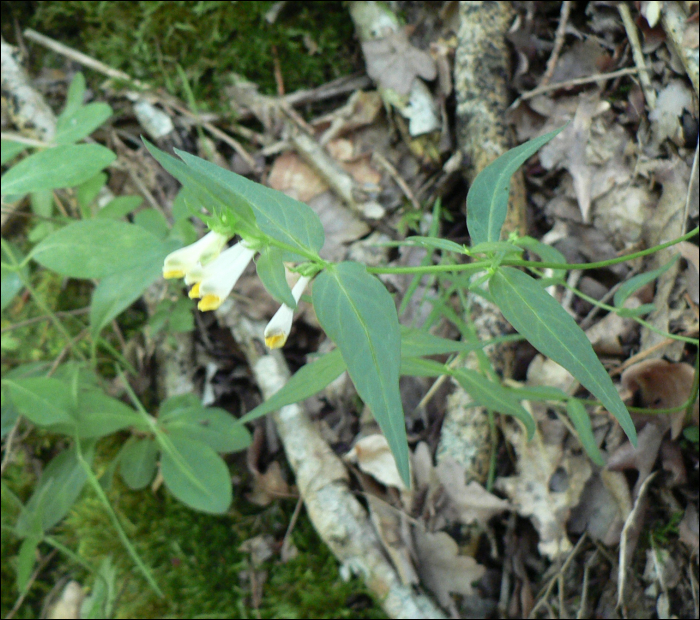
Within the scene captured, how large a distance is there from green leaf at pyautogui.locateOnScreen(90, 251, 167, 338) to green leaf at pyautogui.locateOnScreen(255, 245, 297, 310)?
1146mm

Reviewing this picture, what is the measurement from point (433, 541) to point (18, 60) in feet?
10.7

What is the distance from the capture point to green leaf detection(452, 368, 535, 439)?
1.62m

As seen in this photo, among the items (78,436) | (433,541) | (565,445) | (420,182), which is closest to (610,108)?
(420,182)

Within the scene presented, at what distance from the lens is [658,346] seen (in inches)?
81.7

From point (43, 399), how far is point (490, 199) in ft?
5.72

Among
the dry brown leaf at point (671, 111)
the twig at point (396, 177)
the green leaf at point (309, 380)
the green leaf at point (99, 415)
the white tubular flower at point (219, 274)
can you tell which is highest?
the white tubular flower at point (219, 274)

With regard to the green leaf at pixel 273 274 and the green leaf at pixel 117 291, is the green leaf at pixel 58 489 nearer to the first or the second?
the green leaf at pixel 117 291

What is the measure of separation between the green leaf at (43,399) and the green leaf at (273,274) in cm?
131

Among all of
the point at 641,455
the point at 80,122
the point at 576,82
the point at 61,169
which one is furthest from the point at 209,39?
the point at 641,455

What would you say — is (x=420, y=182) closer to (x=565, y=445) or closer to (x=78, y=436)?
(x=565, y=445)

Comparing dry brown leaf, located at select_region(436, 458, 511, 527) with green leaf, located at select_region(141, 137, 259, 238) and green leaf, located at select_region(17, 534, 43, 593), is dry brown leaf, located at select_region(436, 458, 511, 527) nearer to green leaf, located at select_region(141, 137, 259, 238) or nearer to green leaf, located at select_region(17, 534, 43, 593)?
green leaf, located at select_region(141, 137, 259, 238)

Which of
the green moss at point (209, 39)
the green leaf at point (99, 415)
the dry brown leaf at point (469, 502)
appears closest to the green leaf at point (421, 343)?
the dry brown leaf at point (469, 502)

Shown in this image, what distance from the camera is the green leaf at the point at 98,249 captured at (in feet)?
6.09

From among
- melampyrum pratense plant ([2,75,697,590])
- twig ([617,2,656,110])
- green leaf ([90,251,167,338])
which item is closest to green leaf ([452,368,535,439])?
melampyrum pratense plant ([2,75,697,590])
